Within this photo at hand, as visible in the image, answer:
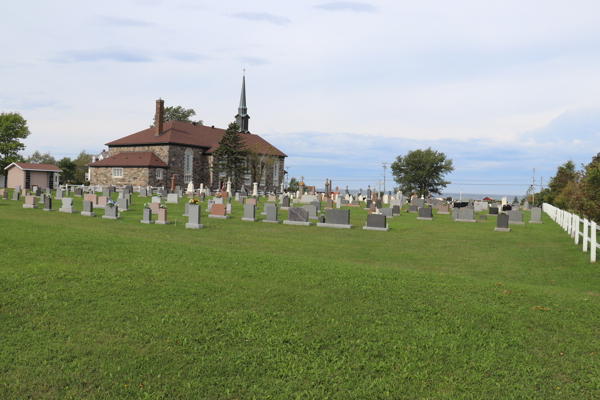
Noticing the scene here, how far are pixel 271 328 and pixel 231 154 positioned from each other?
5410 centimetres

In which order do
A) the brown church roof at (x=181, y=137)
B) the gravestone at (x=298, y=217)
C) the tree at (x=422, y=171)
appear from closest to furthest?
the gravestone at (x=298, y=217), the brown church roof at (x=181, y=137), the tree at (x=422, y=171)

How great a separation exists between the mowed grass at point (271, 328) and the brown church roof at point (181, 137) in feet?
168

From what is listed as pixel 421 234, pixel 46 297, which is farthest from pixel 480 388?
pixel 421 234

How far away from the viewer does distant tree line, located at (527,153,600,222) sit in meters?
16.0

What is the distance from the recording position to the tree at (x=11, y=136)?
6028 centimetres

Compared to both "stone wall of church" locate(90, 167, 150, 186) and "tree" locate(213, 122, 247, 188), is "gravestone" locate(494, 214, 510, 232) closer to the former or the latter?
"tree" locate(213, 122, 247, 188)

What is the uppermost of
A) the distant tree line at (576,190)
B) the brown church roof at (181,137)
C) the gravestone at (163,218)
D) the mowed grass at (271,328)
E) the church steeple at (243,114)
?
the church steeple at (243,114)

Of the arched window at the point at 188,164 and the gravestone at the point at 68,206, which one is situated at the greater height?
the arched window at the point at 188,164

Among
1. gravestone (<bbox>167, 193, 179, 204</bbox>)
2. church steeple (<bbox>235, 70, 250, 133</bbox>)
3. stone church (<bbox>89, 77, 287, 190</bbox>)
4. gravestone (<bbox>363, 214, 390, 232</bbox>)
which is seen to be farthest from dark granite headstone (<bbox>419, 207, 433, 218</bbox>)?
church steeple (<bbox>235, 70, 250, 133</bbox>)

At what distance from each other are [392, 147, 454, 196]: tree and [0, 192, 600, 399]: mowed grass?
5791 centimetres

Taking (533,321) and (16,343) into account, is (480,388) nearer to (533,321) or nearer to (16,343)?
Result: (533,321)

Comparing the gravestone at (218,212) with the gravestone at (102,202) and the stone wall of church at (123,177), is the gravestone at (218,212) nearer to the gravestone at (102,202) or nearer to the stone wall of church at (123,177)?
the gravestone at (102,202)

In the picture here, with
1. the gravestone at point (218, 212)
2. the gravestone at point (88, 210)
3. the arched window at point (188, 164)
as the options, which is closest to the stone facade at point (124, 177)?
the arched window at point (188, 164)

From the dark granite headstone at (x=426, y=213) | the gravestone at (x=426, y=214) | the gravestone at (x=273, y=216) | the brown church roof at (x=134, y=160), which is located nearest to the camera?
the gravestone at (x=273, y=216)
